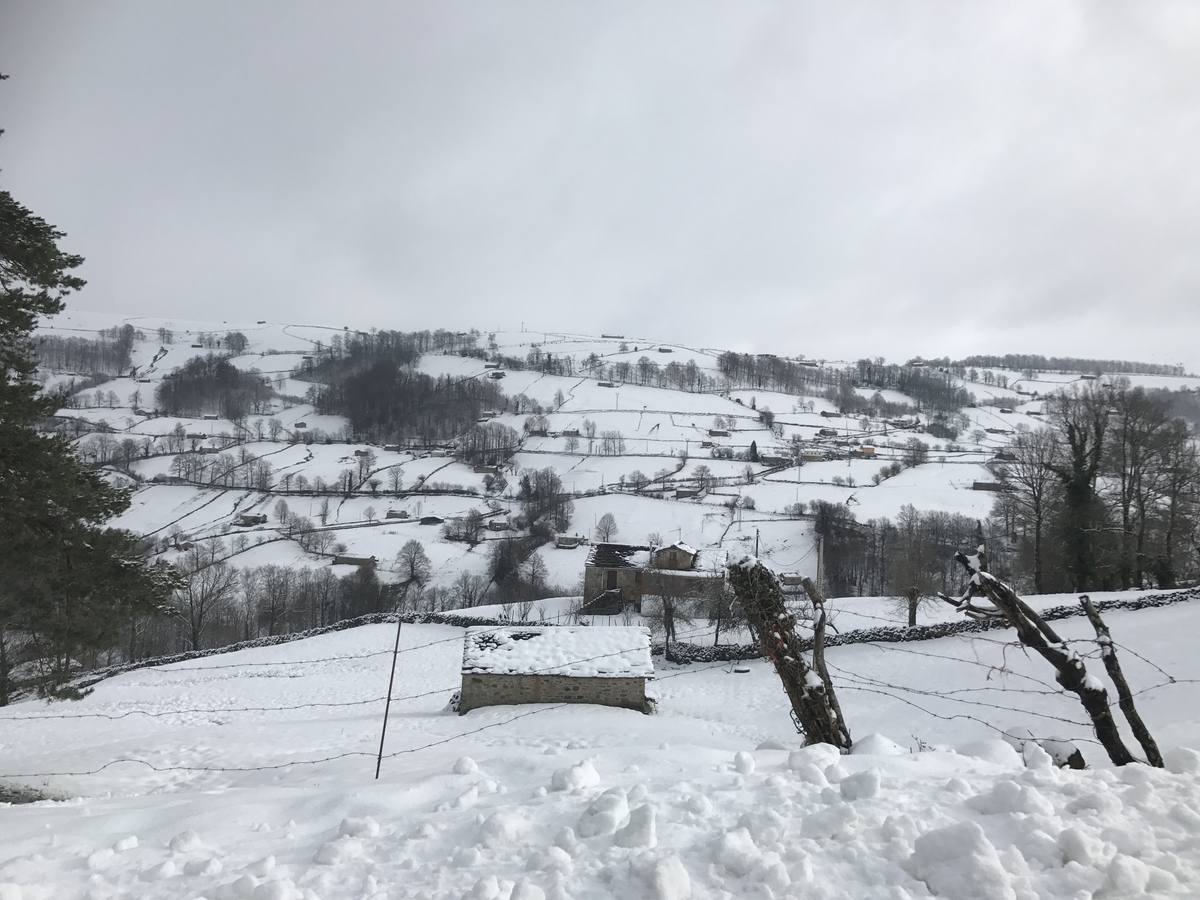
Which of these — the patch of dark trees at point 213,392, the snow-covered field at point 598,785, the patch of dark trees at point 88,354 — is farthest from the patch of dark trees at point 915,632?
the patch of dark trees at point 88,354

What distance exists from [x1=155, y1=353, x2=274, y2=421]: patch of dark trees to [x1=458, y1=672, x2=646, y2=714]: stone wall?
115 metres

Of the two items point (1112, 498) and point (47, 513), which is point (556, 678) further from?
point (1112, 498)

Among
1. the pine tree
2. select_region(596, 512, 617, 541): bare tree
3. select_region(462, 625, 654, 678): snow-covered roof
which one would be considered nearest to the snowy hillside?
select_region(596, 512, 617, 541): bare tree

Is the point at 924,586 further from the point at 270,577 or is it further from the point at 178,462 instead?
the point at 178,462

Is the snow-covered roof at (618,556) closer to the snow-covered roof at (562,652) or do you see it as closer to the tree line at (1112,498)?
the tree line at (1112,498)

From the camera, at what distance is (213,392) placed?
123m

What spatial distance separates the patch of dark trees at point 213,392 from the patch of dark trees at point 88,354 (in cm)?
1934

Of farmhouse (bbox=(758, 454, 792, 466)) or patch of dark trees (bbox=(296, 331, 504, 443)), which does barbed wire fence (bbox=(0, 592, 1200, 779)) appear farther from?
patch of dark trees (bbox=(296, 331, 504, 443))

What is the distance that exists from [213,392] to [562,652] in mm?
132151

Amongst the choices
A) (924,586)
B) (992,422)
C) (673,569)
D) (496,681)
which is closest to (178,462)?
(673,569)

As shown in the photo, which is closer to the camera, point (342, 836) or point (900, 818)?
point (900, 818)

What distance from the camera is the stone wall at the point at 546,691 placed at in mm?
18312

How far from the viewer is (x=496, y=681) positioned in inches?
729

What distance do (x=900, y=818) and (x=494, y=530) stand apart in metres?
60.8
